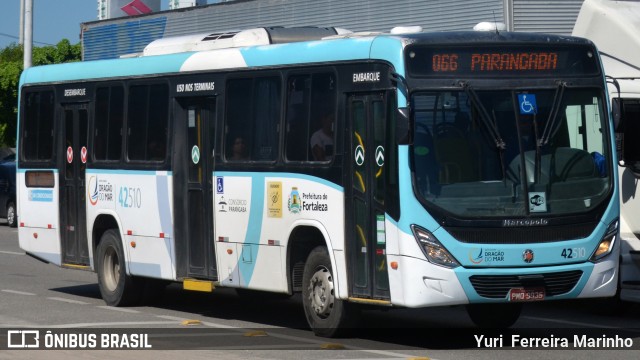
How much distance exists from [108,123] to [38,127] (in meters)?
1.83

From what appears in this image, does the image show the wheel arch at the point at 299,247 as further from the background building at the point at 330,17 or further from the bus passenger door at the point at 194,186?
the background building at the point at 330,17

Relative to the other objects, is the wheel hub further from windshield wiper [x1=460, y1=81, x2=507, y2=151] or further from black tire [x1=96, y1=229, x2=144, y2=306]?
black tire [x1=96, y1=229, x2=144, y2=306]

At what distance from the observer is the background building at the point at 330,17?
25891mm

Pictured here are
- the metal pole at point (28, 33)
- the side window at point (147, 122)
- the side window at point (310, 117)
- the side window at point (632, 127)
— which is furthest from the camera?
the metal pole at point (28, 33)

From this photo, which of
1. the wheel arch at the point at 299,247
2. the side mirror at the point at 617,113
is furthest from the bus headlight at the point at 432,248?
the side mirror at the point at 617,113

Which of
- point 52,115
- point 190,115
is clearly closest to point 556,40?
point 190,115

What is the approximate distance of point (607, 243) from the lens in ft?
41.0

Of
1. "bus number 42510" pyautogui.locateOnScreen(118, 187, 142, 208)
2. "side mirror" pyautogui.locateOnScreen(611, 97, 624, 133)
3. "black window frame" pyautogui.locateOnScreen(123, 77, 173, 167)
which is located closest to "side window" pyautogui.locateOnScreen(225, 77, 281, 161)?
"black window frame" pyautogui.locateOnScreen(123, 77, 173, 167)

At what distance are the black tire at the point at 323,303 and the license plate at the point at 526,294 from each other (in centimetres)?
170

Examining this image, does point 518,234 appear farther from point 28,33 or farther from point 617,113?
point 28,33

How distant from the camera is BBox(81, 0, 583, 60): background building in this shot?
25891 millimetres

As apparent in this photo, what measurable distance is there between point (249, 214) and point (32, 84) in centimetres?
584

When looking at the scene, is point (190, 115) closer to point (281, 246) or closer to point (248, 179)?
point (248, 179)

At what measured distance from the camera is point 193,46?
1612 cm
